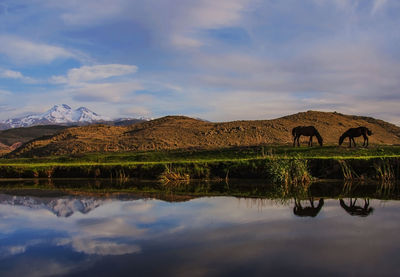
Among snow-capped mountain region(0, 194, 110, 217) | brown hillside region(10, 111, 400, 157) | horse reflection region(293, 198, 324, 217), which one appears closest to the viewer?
horse reflection region(293, 198, 324, 217)

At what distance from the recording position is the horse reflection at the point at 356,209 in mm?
11250

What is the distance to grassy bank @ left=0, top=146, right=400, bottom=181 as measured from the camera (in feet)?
63.0

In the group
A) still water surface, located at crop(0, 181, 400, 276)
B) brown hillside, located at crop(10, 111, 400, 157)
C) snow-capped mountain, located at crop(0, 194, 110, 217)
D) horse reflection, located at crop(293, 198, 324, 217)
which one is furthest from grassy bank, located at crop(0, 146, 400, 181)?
brown hillside, located at crop(10, 111, 400, 157)

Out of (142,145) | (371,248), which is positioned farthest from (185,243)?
(142,145)

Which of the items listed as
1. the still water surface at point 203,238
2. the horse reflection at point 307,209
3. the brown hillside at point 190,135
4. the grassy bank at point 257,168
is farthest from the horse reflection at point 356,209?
the brown hillside at point 190,135

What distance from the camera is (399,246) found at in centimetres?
780

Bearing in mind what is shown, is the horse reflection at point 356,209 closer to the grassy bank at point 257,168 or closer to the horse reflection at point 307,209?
the horse reflection at point 307,209

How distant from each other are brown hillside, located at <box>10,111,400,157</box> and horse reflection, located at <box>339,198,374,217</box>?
A: 2429 cm

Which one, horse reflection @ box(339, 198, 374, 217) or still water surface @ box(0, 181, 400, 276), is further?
horse reflection @ box(339, 198, 374, 217)

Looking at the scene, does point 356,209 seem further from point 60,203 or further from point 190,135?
point 190,135

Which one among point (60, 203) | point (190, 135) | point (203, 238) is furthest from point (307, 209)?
point (190, 135)

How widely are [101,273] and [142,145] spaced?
3406cm

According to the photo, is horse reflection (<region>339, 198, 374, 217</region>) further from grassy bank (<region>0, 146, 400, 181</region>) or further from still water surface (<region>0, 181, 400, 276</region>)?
grassy bank (<region>0, 146, 400, 181</region>)

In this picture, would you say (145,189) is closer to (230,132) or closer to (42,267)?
(42,267)
